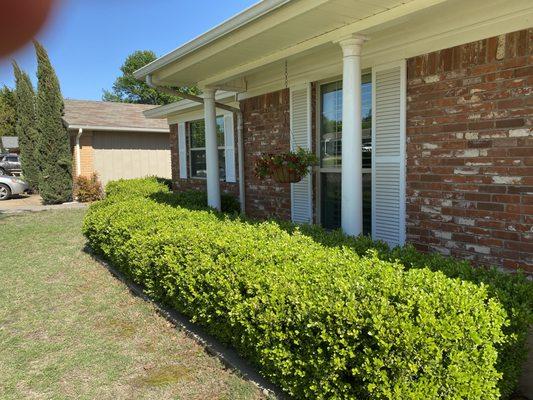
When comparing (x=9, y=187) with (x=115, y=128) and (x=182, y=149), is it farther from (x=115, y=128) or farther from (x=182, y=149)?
(x=182, y=149)

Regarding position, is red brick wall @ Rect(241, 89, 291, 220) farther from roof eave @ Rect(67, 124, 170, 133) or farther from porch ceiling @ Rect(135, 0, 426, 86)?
roof eave @ Rect(67, 124, 170, 133)

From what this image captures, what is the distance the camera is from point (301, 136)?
21.6 feet

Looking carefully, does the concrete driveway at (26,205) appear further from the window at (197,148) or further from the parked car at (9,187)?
the window at (197,148)

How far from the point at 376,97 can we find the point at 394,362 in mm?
3682

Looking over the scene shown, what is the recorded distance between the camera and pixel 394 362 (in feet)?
7.50

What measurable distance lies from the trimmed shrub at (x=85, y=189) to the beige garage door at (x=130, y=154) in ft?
2.04

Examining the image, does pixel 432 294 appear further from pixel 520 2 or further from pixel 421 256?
pixel 520 2

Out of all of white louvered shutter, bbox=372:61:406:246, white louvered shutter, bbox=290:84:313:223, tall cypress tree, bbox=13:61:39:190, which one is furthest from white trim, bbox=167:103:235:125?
tall cypress tree, bbox=13:61:39:190

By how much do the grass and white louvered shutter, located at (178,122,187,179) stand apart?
519 centimetres

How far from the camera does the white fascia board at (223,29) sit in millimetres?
4207

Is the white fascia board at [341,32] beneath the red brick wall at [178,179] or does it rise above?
above

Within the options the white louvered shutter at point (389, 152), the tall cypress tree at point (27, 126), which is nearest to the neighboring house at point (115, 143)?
the tall cypress tree at point (27, 126)

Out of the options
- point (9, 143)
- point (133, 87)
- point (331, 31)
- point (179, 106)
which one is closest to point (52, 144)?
point (179, 106)

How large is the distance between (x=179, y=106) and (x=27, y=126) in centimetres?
970
